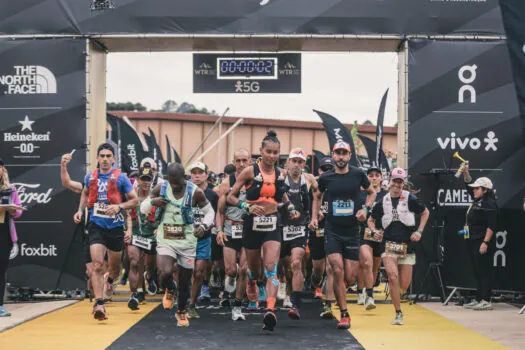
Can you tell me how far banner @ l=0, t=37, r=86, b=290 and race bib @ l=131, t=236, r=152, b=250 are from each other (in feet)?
6.98

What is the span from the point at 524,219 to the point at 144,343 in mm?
7721

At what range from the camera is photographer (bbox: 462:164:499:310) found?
46.4 ft

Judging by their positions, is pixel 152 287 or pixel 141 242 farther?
pixel 152 287

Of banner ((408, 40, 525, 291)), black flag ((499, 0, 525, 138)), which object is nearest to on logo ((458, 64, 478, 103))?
banner ((408, 40, 525, 291))

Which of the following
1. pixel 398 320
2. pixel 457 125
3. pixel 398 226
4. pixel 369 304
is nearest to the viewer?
pixel 398 320

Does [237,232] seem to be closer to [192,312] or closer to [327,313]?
[192,312]

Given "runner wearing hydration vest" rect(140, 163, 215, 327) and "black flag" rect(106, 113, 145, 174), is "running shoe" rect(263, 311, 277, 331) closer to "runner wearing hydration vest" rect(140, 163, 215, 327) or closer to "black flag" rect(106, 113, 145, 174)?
"runner wearing hydration vest" rect(140, 163, 215, 327)

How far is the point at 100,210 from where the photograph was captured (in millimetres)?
11977

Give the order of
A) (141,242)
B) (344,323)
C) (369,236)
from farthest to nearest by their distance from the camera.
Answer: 1. (369,236)
2. (141,242)
3. (344,323)

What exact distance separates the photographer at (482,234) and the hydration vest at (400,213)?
2068mm

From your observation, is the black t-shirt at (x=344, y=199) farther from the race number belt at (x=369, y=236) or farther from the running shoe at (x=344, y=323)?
the race number belt at (x=369, y=236)

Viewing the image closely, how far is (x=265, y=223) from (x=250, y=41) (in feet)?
18.3

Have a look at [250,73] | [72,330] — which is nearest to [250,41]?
[250,73]

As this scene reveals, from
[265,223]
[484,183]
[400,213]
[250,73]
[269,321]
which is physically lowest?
[269,321]
